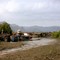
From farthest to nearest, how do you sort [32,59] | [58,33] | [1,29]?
[58,33]
[1,29]
[32,59]

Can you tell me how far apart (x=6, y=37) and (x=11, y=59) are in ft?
107

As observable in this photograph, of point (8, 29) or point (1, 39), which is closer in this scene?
point (1, 39)

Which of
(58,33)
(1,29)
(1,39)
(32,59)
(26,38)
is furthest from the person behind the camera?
(58,33)

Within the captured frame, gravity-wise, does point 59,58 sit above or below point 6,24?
below

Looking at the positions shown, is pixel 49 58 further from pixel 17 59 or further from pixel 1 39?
pixel 1 39

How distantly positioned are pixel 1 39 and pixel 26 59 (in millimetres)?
32952

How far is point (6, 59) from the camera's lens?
2291cm

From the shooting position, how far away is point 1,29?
7062 centimetres

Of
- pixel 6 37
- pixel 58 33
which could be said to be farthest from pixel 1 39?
Result: pixel 58 33

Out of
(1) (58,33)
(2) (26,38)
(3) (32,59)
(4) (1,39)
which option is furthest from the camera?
(1) (58,33)

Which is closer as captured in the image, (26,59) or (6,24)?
(26,59)

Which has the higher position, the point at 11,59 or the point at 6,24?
the point at 6,24

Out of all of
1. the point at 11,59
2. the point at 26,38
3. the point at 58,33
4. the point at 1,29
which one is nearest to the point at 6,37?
the point at 26,38

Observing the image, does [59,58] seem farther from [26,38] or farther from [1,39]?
[26,38]
